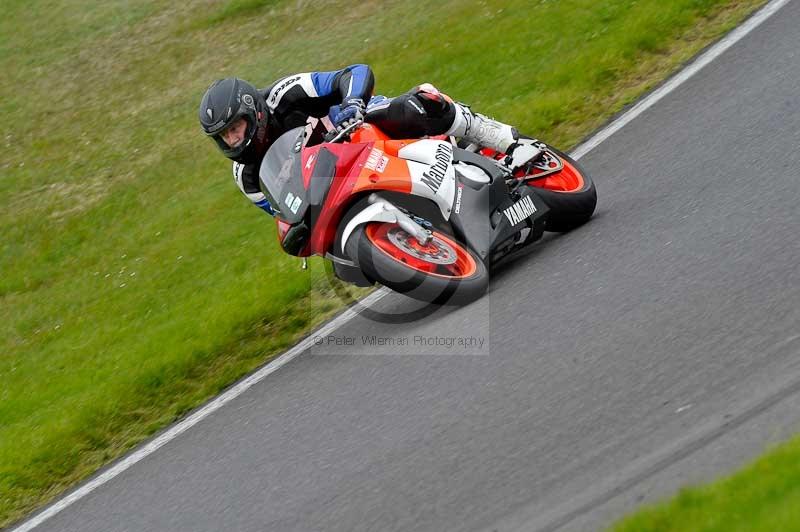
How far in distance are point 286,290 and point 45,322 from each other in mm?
3813

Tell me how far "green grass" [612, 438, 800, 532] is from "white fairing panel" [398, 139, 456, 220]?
3.50m

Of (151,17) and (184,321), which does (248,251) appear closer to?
(184,321)

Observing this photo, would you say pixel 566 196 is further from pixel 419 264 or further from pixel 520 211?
pixel 419 264

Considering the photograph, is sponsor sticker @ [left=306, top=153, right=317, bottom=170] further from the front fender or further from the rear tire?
the rear tire

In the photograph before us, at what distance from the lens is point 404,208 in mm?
7246

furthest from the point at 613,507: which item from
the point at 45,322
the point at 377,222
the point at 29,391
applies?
the point at 45,322

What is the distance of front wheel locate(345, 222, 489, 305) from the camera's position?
6.77 meters

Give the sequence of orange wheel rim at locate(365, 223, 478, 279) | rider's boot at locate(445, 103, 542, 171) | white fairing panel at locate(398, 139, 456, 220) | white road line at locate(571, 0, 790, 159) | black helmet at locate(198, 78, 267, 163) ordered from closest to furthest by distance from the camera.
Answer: orange wheel rim at locate(365, 223, 478, 279) → white fairing panel at locate(398, 139, 456, 220) → black helmet at locate(198, 78, 267, 163) → rider's boot at locate(445, 103, 542, 171) → white road line at locate(571, 0, 790, 159)

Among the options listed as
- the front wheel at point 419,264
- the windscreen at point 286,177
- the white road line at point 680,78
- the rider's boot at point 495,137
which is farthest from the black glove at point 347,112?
the white road line at point 680,78

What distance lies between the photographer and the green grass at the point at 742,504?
353cm

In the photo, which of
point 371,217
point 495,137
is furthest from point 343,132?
point 495,137

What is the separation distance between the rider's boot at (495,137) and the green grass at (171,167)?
1.58 meters

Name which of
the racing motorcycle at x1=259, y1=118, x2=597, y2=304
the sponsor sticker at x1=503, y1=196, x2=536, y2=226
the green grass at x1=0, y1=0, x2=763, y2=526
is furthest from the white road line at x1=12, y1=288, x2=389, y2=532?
the sponsor sticker at x1=503, y1=196, x2=536, y2=226

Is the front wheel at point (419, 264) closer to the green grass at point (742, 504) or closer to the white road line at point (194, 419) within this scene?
the white road line at point (194, 419)
